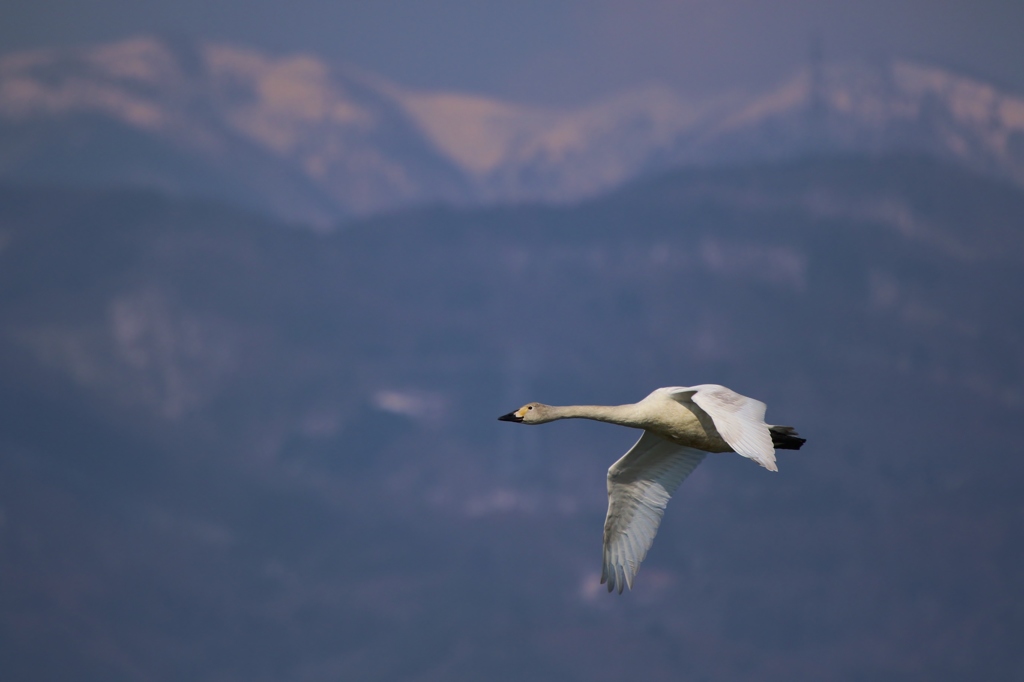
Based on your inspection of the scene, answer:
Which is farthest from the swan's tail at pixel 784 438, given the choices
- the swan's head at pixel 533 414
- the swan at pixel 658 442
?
the swan's head at pixel 533 414

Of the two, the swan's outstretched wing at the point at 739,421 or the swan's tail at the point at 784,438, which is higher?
the swan's tail at the point at 784,438

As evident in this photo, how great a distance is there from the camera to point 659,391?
65.3 feet

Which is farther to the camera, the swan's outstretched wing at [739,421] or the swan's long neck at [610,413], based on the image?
the swan's long neck at [610,413]

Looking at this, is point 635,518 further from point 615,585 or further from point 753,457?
point 753,457

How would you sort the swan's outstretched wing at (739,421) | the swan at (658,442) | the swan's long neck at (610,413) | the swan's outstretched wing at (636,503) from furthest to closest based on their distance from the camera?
the swan's outstretched wing at (636,503) → the swan's long neck at (610,413) → the swan at (658,442) → the swan's outstretched wing at (739,421)

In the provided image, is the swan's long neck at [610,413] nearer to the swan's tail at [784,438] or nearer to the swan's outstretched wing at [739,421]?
the swan's outstretched wing at [739,421]

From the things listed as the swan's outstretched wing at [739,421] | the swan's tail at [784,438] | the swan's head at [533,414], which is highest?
the swan's head at [533,414]

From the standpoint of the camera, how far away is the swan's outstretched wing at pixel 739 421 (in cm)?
1670

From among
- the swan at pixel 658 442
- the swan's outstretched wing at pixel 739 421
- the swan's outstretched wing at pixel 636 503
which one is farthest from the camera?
the swan's outstretched wing at pixel 636 503

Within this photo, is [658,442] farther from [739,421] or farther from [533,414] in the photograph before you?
[739,421]

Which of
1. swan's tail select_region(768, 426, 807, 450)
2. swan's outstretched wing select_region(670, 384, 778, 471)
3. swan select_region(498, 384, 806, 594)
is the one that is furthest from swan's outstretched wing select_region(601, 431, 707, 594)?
swan's outstretched wing select_region(670, 384, 778, 471)

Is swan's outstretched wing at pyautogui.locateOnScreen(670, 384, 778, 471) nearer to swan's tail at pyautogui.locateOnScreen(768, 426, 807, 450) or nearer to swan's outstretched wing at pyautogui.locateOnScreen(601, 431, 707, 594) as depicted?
swan's tail at pyautogui.locateOnScreen(768, 426, 807, 450)

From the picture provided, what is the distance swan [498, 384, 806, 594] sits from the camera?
17.7 metres

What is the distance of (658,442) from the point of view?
2217 cm
